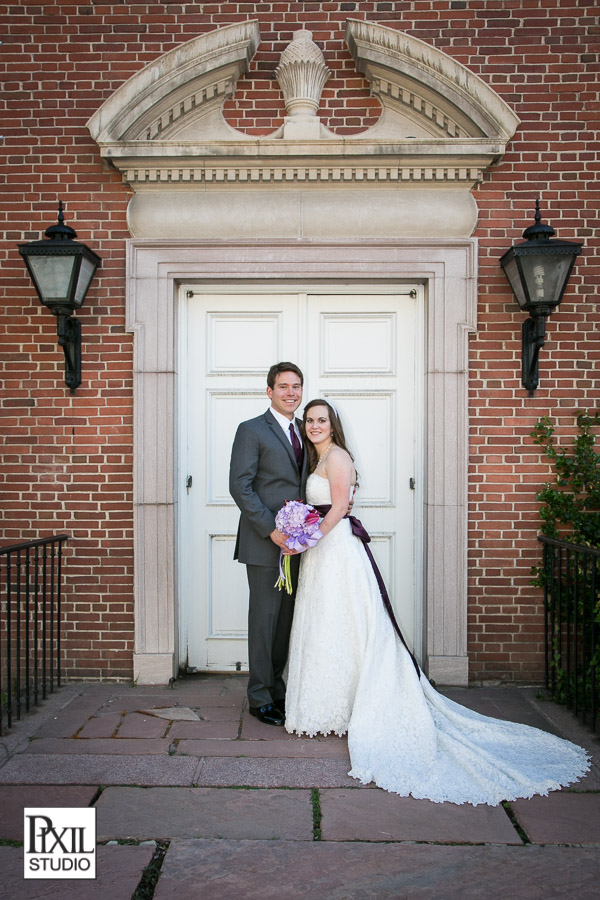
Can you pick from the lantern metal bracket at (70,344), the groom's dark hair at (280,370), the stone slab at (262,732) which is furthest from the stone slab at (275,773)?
the lantern metal bracket at (70,344)

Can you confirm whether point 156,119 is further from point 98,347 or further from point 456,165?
point 456,165

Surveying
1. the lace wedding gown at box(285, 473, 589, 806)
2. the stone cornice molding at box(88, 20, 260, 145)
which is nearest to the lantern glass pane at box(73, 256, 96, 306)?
the stone cornice molding at box(88, 20, 260, 145)

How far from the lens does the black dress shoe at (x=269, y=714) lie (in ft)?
13.3

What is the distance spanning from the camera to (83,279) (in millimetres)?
4586

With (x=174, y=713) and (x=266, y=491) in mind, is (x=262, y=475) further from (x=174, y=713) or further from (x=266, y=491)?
(x=174, y=713)

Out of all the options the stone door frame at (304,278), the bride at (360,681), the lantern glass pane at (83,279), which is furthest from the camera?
the stone door frame at (304,278)

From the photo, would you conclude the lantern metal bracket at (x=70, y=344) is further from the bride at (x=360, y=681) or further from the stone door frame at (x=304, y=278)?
the bride at (x=360, y=681)

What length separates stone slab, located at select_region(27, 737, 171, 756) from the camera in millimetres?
3682

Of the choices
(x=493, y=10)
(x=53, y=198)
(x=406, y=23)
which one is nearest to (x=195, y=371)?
(x=53, y=198)

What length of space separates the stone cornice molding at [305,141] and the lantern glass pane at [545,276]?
804 mm

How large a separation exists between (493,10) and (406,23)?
0.61 m

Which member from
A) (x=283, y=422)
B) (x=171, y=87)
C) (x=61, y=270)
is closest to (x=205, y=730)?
(x=283, y=422)

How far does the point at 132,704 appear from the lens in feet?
14.5

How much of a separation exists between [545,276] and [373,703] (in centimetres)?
283
